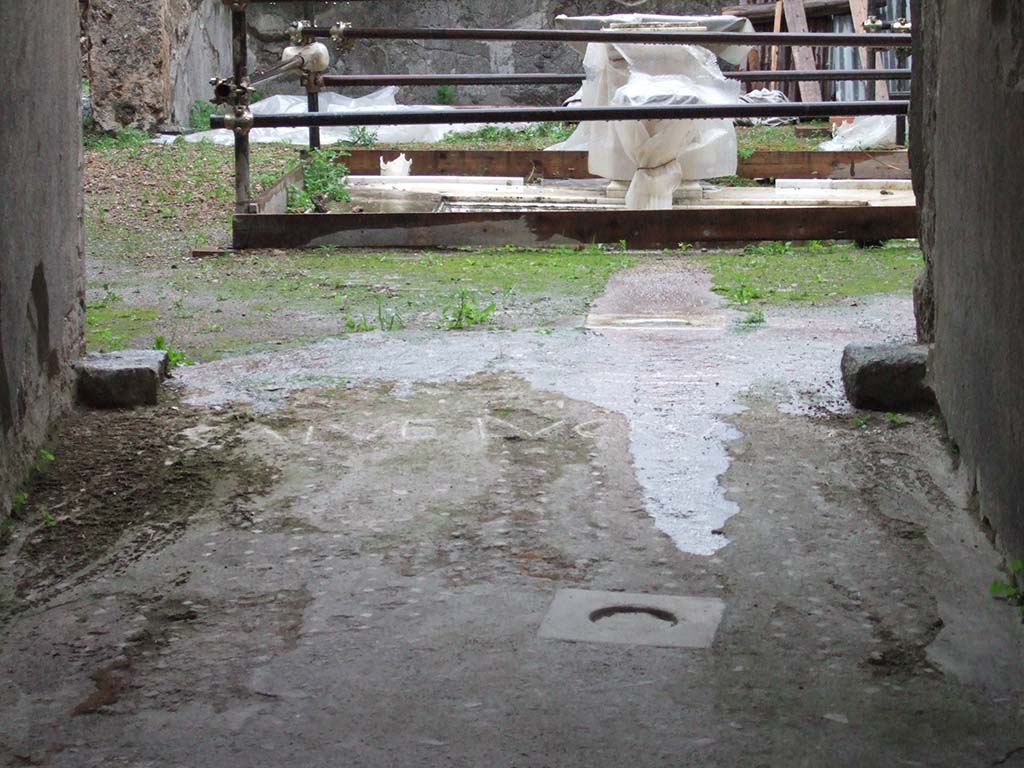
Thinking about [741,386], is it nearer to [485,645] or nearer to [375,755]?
[485,645]

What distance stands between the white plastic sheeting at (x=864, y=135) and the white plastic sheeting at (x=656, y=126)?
2993 millimetres

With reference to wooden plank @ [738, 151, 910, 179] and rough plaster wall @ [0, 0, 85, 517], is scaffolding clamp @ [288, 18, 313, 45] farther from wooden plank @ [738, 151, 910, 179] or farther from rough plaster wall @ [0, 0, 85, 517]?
rough plaster wall @ [0, 0, 85, 517]

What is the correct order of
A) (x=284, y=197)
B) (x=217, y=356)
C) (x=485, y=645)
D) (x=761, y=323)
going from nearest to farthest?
(x=485, y=645), (x=217, y=356), (x=761, y=323), (x=284, y=197)

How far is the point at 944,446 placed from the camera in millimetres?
3166

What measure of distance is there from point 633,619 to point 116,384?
71.7 inches

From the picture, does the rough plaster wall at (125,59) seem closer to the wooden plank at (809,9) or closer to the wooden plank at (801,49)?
the wooden plank at (809,9)

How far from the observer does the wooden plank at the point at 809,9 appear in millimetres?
14188

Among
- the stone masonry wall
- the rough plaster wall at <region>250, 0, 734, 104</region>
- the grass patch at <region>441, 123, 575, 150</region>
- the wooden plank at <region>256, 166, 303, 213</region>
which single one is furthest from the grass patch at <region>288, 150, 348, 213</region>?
the rough plaster wall at <region>250, 0, 734, 104</region>

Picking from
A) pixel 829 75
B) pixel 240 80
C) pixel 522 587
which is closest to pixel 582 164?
pixel 829 75

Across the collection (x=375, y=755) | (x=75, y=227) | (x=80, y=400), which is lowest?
(x=375, y=755)

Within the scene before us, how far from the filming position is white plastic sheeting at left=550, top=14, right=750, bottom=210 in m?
7.94

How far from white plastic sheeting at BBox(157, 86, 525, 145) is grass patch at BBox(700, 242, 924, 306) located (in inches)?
185

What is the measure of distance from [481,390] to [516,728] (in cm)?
190

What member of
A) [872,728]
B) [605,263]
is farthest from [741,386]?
[605,263]
